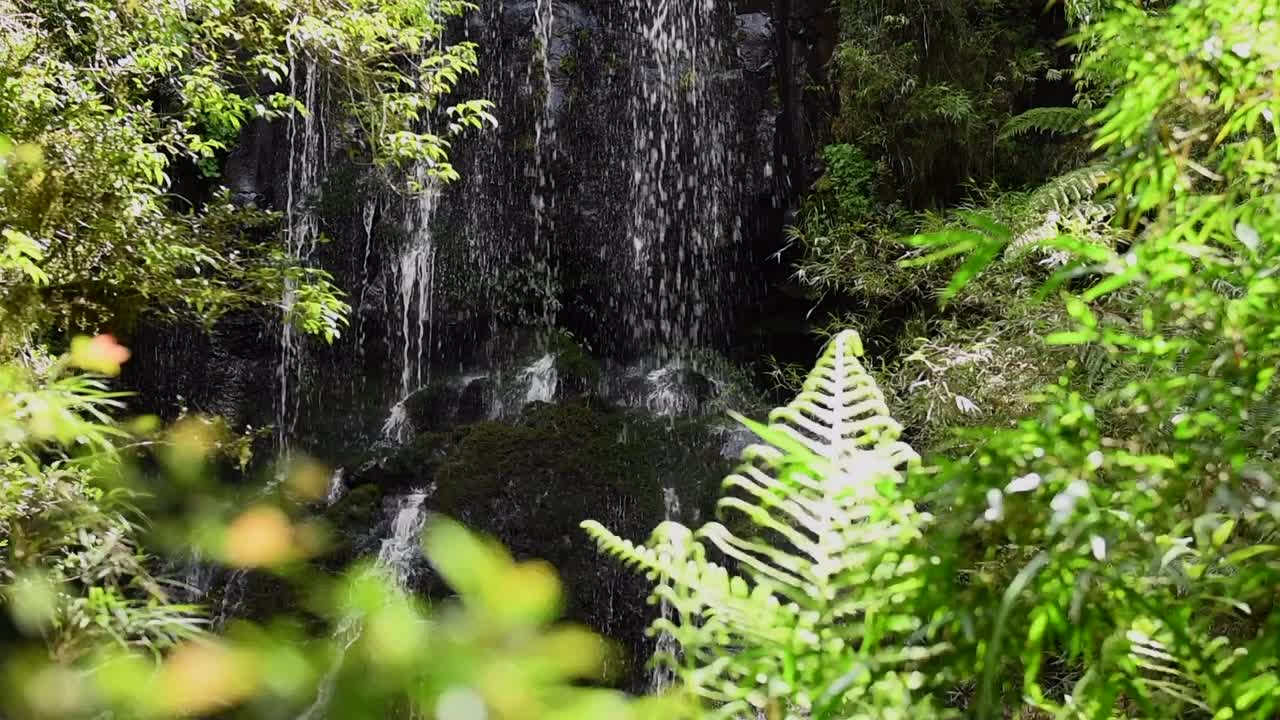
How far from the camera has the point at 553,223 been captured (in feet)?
26.6

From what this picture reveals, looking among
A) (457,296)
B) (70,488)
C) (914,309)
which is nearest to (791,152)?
(914,309)

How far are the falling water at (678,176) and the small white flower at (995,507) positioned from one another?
23.4ft

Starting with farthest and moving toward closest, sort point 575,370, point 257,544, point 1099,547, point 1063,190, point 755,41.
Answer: point 755,41
point 575,370
point 1063,190
point 257,544
point 1099,547

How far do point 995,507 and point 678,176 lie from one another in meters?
7.41

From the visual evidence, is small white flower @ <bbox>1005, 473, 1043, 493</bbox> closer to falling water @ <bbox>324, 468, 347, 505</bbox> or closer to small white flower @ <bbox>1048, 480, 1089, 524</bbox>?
small white flower @ <bbox>1048, 480, 1089, 524</bbox>

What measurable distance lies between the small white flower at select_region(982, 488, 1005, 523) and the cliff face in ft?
22.4

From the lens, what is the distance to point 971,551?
762mm

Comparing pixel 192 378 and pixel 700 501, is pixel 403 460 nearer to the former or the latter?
pixel 700 501

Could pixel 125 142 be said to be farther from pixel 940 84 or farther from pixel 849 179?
pixel 940 84

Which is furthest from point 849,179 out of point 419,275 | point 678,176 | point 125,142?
point 125,142

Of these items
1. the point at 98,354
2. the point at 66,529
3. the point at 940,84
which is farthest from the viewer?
the point at 940,84

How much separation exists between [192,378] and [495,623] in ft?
28.3

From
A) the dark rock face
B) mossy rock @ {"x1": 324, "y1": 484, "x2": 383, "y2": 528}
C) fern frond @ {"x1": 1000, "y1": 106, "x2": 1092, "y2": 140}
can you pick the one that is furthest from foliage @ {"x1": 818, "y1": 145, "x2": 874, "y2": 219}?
mossy rock @ {"x1": 324, "y1": 484, "x2": 383, "y2": 528}

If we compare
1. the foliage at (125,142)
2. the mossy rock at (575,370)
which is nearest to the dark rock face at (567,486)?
the mossy rock at (575,370)
